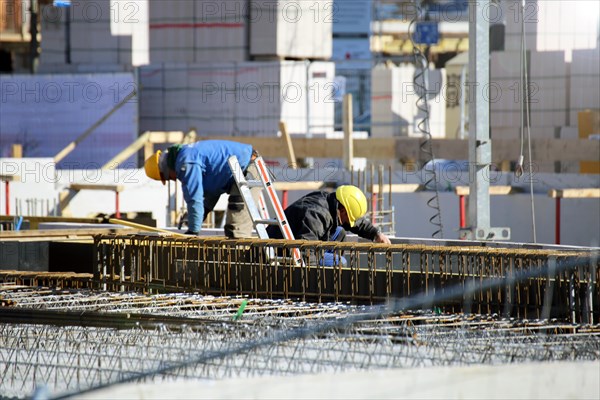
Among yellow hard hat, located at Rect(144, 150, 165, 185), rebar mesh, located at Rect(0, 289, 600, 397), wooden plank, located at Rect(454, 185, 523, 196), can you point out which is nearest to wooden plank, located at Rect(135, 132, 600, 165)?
wooden plank, located at Rect(454, 185, 523, 196)

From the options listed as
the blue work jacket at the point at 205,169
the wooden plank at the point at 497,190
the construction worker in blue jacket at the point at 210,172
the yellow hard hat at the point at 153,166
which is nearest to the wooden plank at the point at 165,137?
the wooden plank at the point at 497,190

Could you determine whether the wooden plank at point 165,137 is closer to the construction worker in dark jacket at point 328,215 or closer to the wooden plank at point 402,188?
the wooden plank at point 402,188

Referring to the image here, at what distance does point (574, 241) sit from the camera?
15961mm

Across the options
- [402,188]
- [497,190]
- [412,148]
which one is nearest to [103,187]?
[402,188]

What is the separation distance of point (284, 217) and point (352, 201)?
1.88 feet

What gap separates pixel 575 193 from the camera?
15.2m

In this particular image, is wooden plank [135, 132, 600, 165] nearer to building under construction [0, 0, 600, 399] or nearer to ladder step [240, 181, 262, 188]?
building under construction [0, 0, 600, 399]

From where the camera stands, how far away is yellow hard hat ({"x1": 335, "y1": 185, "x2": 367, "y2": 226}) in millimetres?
9617

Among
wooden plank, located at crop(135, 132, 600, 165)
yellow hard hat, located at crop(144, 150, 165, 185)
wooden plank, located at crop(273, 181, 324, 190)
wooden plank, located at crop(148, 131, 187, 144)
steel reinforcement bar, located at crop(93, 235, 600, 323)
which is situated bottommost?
steel reinforcement bar, located at crop(93, 235, 600, 323)

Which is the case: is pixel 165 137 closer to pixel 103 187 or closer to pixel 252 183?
pixel 103 187

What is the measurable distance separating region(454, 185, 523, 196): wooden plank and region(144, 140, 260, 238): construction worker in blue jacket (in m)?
5.51

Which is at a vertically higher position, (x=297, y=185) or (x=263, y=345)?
(x=297, y=185)

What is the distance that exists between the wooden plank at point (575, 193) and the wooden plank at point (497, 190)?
33.4 inches

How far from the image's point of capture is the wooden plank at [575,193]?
1502cm
